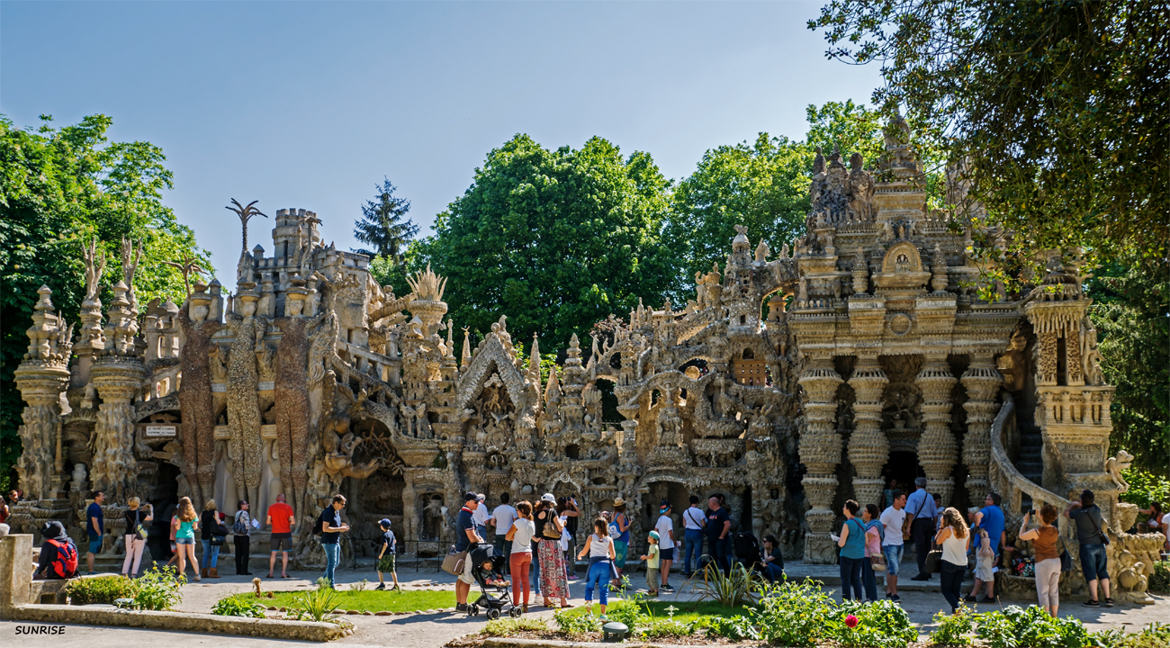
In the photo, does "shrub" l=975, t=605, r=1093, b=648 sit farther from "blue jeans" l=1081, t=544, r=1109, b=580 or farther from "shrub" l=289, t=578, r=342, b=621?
"shrub" l=289, t=578, r=342, b=621

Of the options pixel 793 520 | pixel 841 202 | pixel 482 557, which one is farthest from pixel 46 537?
Result: pixel 841 202

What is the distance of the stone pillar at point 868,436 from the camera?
19.7 m

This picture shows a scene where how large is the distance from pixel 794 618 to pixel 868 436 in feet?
27.7

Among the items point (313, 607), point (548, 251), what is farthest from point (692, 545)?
point (548, 251)

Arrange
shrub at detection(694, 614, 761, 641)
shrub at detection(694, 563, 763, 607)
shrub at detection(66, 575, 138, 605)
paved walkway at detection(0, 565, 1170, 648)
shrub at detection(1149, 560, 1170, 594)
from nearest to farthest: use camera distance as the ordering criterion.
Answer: shrub at detection(694, 614, 761, 641) → paved walkway at detection(0, 565, 1170, 648) → shrub at detection(694, 563, 763, 607) → shrub at detection(66, 575, 138, 605) → shrub at detection(1149, 560, 1170, 594)

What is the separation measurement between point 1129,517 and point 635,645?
8.83 meters

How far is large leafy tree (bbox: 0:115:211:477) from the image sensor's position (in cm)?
2639

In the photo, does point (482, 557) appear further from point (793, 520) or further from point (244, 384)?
point (244, 384)

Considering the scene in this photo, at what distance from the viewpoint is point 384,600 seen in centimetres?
1617

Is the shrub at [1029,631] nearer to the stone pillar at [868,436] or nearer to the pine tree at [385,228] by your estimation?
the stone pillar at [868,436]

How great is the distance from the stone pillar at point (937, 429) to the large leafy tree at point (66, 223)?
19226 mm

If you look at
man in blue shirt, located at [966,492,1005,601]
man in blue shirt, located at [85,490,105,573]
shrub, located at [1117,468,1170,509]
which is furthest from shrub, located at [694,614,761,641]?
shrub, located at [1117,468,1170,509]

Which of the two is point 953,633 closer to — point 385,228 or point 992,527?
point 992,527

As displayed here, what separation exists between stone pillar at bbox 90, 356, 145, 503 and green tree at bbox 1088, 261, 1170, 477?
69.3ft
